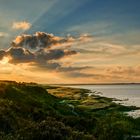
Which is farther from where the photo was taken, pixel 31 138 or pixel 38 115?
pixel 38 115

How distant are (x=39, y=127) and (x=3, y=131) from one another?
125 inches

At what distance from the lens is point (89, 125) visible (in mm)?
34375

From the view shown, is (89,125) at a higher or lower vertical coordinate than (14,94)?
lower

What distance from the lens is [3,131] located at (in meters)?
22.7

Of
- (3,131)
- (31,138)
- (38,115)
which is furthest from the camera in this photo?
(38,115)

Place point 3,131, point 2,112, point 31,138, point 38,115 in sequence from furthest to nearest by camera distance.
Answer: point 38,115 → point 2,112 → point 3,131 → point 31,138

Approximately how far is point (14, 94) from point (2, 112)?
52.1 ft

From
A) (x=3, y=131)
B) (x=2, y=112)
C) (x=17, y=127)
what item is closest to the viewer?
(x=3, y=131)

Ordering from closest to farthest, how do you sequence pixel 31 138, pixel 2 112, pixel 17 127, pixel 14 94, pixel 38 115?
pixel 31 138 → pixel 17 127 → pixel 2 112 → pixel 38 115 → pixel 14 94

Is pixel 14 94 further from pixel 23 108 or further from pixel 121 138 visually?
pixel 121 138

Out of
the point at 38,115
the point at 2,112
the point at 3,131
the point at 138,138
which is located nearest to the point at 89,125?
the point at 38,115

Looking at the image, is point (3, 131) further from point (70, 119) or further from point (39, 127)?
point (70, 119)

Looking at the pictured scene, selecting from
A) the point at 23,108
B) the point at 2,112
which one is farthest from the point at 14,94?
the point at 2,112

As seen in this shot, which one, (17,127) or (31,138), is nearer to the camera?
(31,138)
